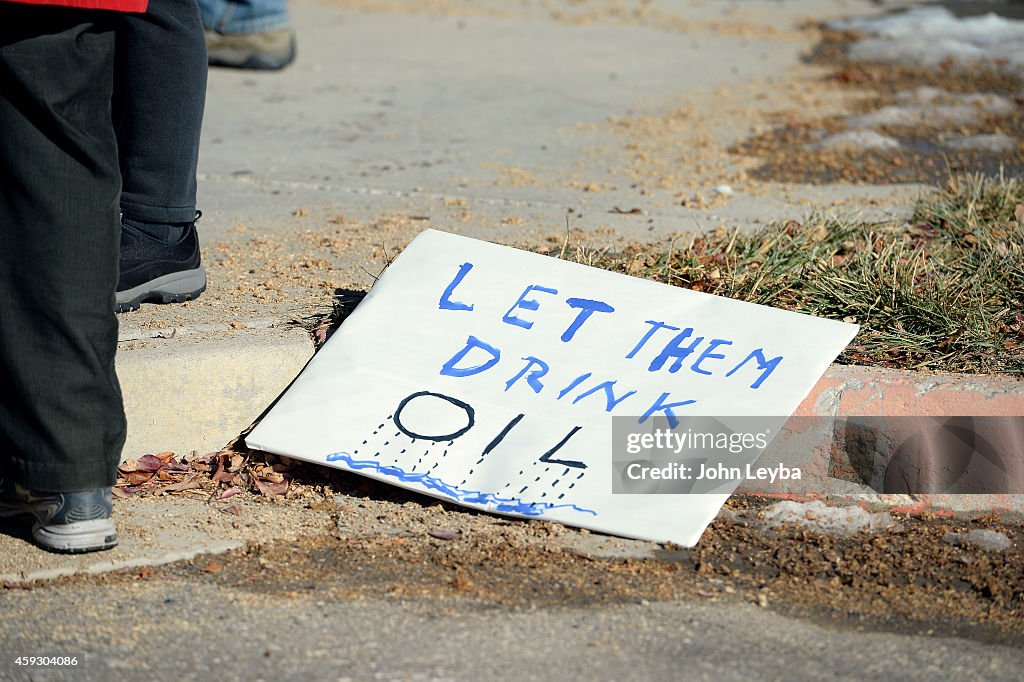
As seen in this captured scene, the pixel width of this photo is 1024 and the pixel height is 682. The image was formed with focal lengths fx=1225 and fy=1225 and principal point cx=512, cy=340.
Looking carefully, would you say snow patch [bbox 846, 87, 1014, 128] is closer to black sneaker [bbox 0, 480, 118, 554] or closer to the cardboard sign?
the cardboard sign

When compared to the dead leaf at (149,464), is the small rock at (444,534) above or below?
above

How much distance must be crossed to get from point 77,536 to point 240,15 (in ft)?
12.2

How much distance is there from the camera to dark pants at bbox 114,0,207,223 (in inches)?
103

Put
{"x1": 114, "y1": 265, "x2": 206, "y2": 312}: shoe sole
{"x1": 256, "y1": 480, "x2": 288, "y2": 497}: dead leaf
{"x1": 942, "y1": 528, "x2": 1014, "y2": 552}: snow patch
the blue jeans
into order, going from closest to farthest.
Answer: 1. {"x1": 942, "y1": 528, "x2": 1014, "y2": 552}: snow patch
2. {"x1": 256, "y1": 480, "x2": 288, "y2": 497}: dead leaf
3. {"x1": 114, "y1": 265, "x2": 206, "y2": 312}: shoe sole
4. the blue jeans

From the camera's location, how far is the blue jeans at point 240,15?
208 inches

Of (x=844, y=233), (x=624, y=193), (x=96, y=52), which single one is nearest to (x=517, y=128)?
(x=624, y=193)

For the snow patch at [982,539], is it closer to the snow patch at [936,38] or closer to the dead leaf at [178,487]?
the dead leaf at [178,487]

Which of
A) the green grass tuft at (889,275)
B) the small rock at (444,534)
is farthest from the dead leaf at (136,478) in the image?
the green grass tuft at (889,275)

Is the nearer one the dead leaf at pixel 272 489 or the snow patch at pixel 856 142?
the dead leaf at pixel 272 489

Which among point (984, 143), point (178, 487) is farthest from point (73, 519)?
point (984, 143)

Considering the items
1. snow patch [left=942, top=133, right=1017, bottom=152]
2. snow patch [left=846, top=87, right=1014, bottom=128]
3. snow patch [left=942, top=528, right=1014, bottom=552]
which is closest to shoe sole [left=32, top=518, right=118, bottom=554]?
snow patch [left=942, top=528, right=1014, bottom=552]

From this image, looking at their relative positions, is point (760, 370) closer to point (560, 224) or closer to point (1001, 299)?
point (1001, 299)

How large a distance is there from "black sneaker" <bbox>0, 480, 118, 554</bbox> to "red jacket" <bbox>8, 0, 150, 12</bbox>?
80 centimetres

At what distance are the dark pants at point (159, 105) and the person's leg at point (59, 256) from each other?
0.63m
